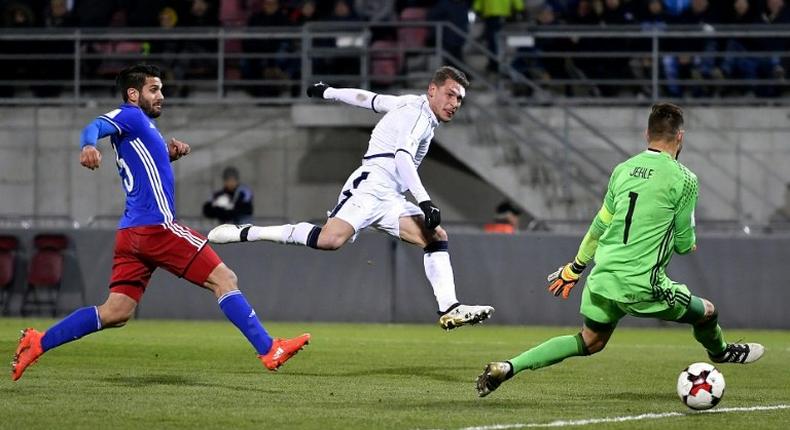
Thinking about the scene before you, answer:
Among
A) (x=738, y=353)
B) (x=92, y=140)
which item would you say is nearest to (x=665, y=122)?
(x=738, y=353)

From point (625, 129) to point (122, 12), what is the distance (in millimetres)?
9090

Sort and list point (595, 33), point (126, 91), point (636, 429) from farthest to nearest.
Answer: point (595, 33) → point (126, 91) → point (636, 429)

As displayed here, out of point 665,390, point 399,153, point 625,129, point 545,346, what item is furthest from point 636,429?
point 625,129

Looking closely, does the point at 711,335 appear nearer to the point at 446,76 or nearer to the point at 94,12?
the point at 446,76

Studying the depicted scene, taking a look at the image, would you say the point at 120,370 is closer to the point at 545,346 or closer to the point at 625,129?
the point at 545,346

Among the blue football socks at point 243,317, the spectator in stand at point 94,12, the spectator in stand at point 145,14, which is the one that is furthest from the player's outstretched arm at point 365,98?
the spectator in stand at point 94,12

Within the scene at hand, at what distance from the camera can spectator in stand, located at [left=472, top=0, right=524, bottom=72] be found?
2317 cm

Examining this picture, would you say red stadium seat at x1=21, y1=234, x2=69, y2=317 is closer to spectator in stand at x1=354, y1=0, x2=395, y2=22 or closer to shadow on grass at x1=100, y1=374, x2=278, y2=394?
spectator in stand at x1=354, y1=0, x2=395, y2=22

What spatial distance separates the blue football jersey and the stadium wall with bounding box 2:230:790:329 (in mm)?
10403

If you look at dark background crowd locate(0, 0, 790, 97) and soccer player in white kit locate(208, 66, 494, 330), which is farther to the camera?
dark background crowd locate(0, 0, 790, 97)

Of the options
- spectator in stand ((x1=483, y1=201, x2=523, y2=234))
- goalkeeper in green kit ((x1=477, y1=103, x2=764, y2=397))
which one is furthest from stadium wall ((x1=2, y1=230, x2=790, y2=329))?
goalkeeper in green kit ((x1=477, y1=103, x2=764, y2=397))

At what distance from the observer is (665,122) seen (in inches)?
369

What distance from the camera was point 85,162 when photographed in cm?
953

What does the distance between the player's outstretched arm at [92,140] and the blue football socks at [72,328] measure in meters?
1.27
